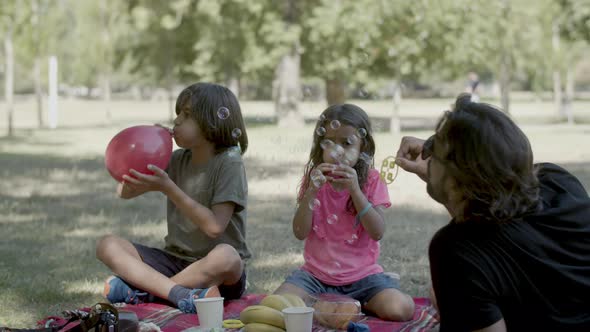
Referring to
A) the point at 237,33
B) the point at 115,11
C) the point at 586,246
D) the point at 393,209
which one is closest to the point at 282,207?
the point at 393,209

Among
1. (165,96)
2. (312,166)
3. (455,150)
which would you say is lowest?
(165,96)

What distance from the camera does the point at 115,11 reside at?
27.4 m

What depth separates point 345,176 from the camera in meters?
3.87

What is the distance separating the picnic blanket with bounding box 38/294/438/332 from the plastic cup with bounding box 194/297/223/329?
0.08m

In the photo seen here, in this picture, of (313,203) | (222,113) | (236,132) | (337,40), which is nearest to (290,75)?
(337,40)

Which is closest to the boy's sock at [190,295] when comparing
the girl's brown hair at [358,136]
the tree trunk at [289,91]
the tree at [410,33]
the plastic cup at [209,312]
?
the plastic cup at [209,312]

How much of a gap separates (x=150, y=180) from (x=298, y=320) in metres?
1.09

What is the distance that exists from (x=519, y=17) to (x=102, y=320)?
97.2 feet

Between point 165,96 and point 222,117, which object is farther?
point 165,96

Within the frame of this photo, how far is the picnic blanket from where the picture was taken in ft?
12.5

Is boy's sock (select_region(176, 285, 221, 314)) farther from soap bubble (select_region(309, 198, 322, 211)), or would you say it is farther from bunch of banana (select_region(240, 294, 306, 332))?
soap bubble (select_region(309, 198, 322, 211))

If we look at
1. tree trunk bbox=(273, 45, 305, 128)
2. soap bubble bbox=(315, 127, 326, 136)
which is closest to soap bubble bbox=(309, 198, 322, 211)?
soap bubble bbox=(315, 127, 326, 136)

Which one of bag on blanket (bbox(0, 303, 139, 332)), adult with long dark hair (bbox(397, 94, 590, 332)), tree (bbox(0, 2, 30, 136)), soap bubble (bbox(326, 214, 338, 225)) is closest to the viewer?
adult with long dark hair (bbox(397, 94, 590, 332))

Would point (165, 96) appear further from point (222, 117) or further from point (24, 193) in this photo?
point (222, 117)
